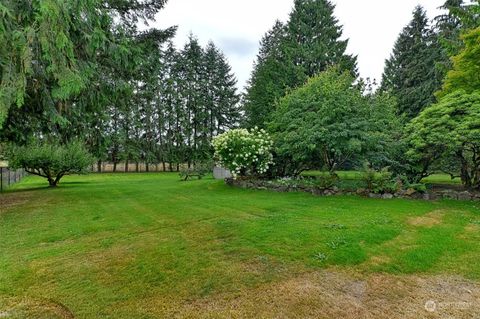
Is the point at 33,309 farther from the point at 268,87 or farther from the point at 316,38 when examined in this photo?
the point at 316,38

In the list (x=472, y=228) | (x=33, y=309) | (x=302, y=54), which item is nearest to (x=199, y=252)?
(x=33, y=309)

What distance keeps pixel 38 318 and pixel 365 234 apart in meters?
4.39

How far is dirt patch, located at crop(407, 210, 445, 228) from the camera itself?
581 cm

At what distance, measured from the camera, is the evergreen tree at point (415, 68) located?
69.7ft

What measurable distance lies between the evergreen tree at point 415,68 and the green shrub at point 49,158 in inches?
752

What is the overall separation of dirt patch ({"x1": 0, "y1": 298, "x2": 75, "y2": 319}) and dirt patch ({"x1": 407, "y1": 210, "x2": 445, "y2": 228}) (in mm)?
5624

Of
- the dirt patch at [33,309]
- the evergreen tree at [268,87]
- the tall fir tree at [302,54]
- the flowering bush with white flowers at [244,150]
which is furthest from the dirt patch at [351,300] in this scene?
the tall fir tree at [302,54]

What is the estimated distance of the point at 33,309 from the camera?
2766 mm

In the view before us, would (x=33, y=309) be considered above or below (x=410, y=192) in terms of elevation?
below

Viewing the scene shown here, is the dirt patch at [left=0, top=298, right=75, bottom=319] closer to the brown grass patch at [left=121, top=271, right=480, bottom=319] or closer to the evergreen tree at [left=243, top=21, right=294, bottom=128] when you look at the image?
the brown grass patch at [left=121, top=271, right=480, bottom=319]

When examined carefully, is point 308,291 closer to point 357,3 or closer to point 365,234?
point 365,234

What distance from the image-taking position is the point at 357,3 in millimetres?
13602

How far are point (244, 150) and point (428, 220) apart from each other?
6667 mm
